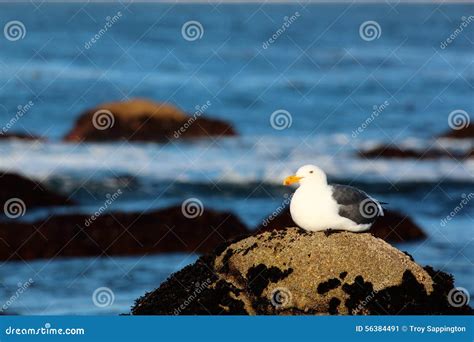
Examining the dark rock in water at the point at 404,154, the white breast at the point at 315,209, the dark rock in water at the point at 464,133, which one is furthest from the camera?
the dark rock in water at the point at 464,133

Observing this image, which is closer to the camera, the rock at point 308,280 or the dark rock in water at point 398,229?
the rock at point 308,280

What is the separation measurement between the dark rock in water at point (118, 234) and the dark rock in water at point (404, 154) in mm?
3961

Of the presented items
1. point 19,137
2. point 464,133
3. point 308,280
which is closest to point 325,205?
point 308,280

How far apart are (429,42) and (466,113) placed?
25.4ft

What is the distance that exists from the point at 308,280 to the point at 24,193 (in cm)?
1053

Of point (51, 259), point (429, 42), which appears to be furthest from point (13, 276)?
point (429, 42)

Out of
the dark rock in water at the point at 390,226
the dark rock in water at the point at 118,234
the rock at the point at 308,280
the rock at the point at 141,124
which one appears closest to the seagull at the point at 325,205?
the rock at the point at 308,280

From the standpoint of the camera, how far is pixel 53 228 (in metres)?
20.5

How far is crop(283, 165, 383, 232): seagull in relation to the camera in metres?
12.6

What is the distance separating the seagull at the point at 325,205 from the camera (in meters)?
12.6

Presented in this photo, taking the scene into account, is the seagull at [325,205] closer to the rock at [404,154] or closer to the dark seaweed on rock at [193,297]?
the dark seaweed on rock at [193,297]

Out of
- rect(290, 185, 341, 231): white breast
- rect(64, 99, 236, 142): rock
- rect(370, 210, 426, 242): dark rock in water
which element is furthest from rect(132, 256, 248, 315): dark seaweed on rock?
rect(64, 99, 236, 142): rock

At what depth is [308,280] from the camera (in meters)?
12.2
